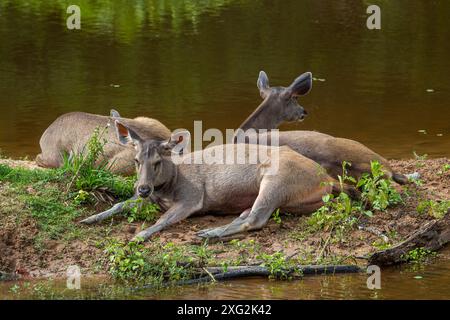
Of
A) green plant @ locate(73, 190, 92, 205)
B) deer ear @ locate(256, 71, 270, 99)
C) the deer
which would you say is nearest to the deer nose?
green plant @ locate(73, 190, 92, 205)

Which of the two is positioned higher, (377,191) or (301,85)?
(301,85)

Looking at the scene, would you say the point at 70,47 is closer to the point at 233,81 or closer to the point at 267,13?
the point at 233,81

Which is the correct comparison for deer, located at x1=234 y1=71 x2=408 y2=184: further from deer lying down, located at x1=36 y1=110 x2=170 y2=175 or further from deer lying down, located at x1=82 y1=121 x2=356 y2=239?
deer lying down, located at x1=36 y1=110 x2=170 y2=175

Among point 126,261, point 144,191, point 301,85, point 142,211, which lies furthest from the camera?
point 301,85

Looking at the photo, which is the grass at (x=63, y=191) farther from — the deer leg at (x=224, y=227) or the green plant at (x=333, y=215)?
the green plant at (x=333, y=215)

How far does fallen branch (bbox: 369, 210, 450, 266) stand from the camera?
30.1 feet

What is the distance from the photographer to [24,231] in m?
9.55

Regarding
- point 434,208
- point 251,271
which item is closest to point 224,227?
point 251,271

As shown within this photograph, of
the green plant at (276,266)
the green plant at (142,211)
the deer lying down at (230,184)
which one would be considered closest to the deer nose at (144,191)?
the deer lying down at (230,184)

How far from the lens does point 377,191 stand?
10.3 m

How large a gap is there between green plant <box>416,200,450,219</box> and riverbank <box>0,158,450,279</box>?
11 millimetres

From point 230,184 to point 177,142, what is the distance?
645mm

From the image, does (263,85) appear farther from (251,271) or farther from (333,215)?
(251,271)
